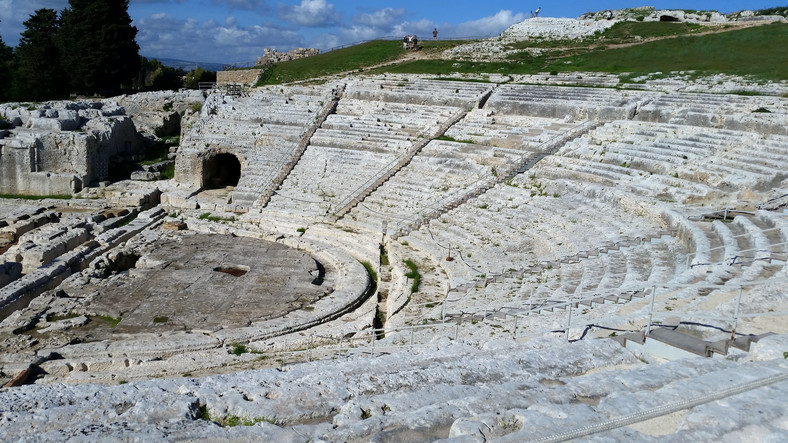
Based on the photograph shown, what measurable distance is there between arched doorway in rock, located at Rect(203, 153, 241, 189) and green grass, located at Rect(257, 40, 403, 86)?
21.4 feet

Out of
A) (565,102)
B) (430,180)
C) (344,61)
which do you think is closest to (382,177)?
(430,180)

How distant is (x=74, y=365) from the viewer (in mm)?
8773

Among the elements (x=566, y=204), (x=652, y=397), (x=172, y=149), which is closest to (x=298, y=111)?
(x=172, y=149)

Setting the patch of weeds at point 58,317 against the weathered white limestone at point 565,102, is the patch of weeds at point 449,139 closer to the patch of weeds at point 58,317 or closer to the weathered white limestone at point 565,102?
the weathered white limestone at point 565,102

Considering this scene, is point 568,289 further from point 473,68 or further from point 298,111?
point 473,68

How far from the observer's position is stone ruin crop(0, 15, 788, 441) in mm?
4168

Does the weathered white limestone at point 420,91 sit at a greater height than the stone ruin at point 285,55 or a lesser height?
lesser

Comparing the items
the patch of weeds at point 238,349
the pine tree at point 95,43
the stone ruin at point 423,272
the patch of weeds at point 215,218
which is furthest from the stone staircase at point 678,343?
the pine tree at point 95,43

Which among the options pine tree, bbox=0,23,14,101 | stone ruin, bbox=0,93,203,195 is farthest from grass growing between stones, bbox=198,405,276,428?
pine tree, bbox=0,23,14,101

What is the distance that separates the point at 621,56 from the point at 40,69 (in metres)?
29.4

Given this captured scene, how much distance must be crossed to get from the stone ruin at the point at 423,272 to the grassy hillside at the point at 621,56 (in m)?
2.55

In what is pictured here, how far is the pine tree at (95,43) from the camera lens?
32.2m

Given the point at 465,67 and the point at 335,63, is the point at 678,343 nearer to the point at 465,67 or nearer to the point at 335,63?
the point at 465,67

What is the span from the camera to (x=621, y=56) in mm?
26578
